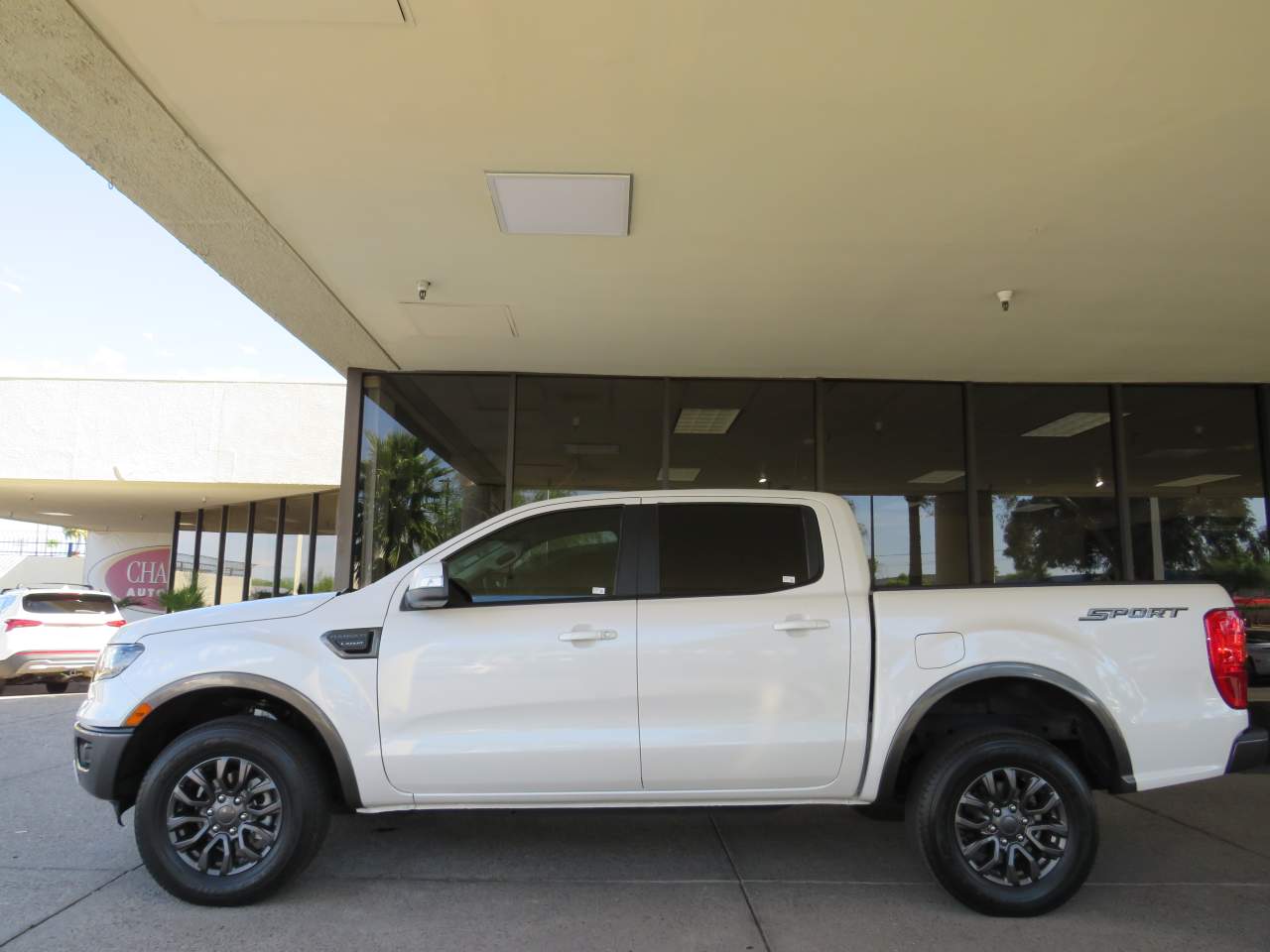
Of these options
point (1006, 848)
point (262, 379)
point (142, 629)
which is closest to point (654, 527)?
point (1006, 848)

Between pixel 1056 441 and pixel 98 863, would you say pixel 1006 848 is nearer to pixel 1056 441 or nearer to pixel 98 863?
pixel 98 863

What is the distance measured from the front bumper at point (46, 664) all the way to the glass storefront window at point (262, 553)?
1011 cm

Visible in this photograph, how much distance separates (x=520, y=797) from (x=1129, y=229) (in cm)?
498

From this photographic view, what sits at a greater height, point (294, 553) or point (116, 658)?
point (294, 553)

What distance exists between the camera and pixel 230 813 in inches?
154

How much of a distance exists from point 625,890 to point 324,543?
1879 centimetres

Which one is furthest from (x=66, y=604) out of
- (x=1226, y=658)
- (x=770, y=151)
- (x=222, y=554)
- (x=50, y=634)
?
(x=1226, y=658)

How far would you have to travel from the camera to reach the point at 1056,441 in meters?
10.8

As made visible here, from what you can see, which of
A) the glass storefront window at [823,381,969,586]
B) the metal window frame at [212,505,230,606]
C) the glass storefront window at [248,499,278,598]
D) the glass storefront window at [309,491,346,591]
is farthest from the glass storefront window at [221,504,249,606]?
the glass storefront window at [823,381,969,586]

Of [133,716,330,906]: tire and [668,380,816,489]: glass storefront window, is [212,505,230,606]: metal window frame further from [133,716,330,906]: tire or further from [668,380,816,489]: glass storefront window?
[133,716,330,906]: tire

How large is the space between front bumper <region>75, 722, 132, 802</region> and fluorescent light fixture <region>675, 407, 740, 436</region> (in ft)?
22.8

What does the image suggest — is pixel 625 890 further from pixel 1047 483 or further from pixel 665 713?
pixel 1047 483

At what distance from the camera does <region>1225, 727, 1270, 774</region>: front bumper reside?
3951 millimetres

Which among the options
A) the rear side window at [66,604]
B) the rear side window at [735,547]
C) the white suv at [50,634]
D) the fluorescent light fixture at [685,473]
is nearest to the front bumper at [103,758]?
the rear side window at [735,547]
